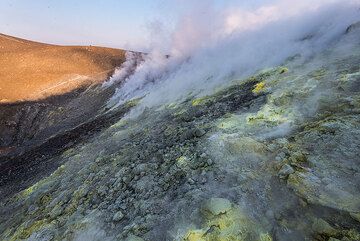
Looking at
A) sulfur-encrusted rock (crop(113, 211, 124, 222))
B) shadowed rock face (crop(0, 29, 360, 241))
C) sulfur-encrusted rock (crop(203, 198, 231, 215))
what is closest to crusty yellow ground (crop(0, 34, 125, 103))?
shadowed rock face (crop(0, 29, 360, 241))

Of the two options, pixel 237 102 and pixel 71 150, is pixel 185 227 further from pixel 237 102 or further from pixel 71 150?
pixel 71 150

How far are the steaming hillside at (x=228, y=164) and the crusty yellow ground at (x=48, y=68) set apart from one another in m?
12.8

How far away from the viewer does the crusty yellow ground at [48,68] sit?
21.6 m

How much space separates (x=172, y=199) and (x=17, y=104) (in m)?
17.6

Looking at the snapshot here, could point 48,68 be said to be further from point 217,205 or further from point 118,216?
point 217,205

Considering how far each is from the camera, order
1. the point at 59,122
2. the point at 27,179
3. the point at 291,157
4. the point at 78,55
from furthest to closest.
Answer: the point at 78,55 → the point at 59,122 → the point at 27,179 → the point at 291,157

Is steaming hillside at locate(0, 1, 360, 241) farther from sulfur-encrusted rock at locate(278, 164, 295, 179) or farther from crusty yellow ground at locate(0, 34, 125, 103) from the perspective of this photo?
crusty yellow ground at locate(0, 34, 125, 103)

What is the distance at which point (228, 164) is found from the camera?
488cm

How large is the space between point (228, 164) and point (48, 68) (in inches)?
918

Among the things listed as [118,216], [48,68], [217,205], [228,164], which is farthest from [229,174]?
Result: [48,68]

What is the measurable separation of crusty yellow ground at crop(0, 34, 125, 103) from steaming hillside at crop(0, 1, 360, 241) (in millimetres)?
12833

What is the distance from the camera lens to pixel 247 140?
5.23 m

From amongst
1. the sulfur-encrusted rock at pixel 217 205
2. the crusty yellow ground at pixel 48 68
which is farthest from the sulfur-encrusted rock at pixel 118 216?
the crusty yellow ground at pixel 48 68

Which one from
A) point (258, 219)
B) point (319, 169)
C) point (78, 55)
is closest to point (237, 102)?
point (319, 169)
